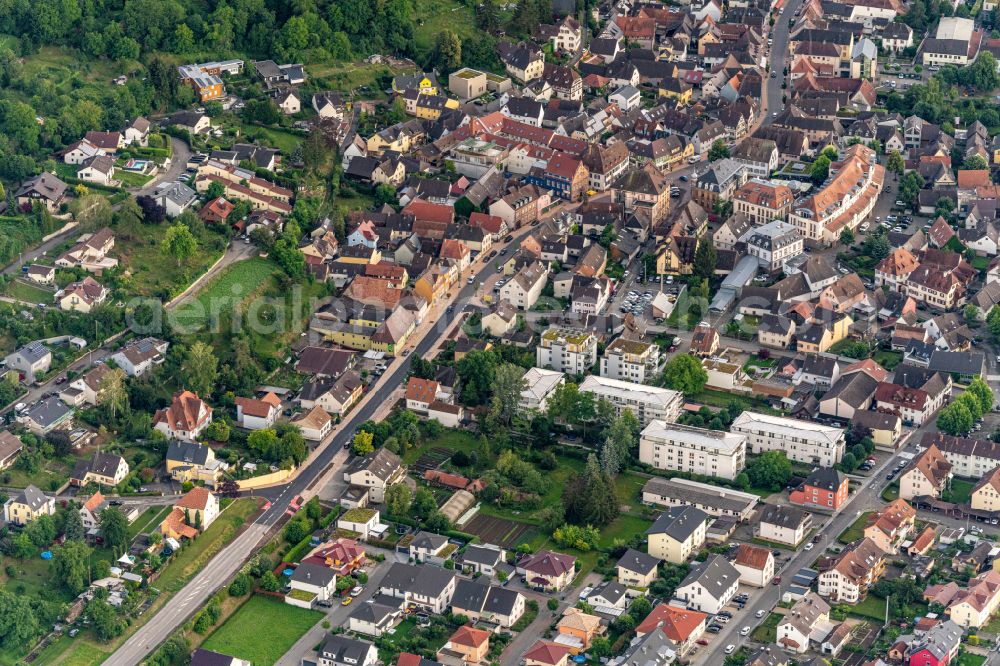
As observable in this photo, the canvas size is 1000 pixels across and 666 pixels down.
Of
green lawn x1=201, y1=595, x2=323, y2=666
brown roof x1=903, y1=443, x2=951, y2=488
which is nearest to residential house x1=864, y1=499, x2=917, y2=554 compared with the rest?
brown roof x1=903, y1=443, x2=951, y2=488

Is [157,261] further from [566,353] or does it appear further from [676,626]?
[676,626]

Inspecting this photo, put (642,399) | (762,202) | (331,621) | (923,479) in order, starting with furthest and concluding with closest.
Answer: (762,202), (642,399), (923,479), (331,621)

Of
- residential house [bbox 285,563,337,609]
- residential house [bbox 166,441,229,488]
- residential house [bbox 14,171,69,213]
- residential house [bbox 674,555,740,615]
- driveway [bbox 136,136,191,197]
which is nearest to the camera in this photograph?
residential house [bbox 674,555,740,615]

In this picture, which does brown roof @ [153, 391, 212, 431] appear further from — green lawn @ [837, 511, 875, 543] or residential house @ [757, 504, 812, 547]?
green lawn @ [837, 511, 875, 543]

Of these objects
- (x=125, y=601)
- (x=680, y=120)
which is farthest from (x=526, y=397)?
(x=680, y=120)

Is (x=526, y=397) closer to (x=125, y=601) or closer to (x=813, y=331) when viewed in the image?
(x=813, y=331)

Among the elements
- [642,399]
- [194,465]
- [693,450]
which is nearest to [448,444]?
[642,399]

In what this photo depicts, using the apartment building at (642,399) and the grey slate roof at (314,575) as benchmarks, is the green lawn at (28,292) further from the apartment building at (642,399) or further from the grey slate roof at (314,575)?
the apartment building at (642,399)
